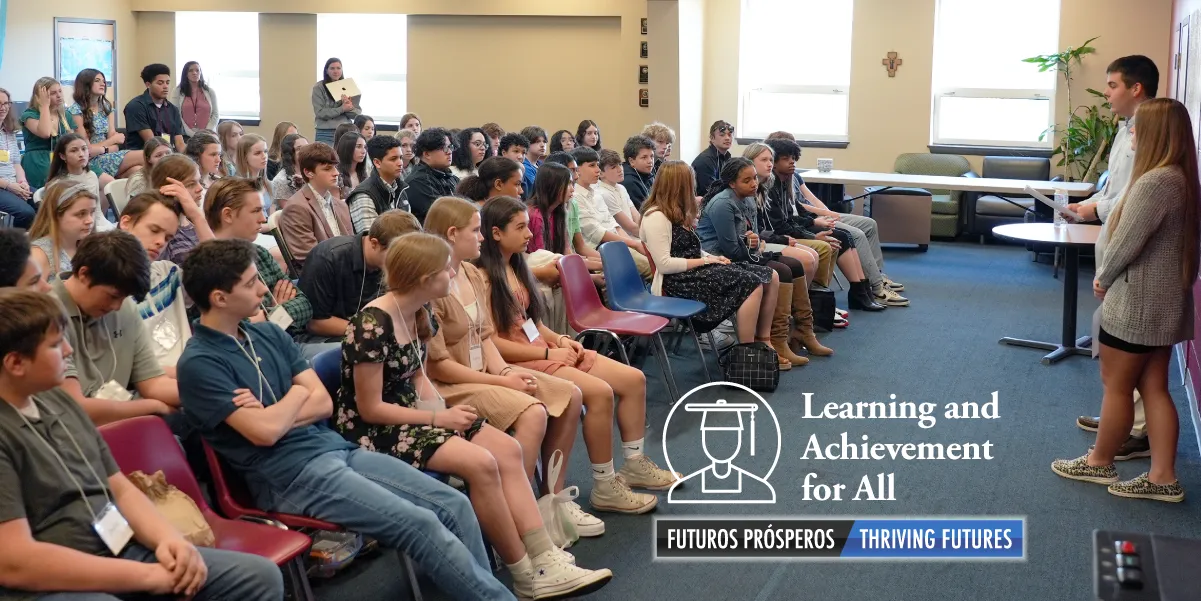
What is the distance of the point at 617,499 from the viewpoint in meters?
3.85

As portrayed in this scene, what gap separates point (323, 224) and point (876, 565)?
109 inches

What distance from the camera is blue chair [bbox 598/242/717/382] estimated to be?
17.4ft

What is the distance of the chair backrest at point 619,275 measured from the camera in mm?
5328

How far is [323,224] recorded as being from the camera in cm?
493

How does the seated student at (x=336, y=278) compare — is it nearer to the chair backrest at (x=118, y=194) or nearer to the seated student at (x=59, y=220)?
the seated student at (x=59, y=220)

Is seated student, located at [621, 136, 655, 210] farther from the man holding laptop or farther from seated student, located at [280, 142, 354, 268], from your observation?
the man holding laptop

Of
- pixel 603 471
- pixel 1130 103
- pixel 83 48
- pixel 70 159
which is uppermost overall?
pixel 83 48

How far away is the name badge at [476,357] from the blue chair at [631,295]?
5.32 ft

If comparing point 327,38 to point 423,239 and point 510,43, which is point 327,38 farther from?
point 423,239

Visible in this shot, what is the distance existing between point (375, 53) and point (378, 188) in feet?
26.5

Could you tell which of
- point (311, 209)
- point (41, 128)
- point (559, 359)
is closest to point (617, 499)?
point (559, 359)

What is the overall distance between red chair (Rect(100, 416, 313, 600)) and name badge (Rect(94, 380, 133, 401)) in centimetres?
28

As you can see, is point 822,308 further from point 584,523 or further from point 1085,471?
point 584,523

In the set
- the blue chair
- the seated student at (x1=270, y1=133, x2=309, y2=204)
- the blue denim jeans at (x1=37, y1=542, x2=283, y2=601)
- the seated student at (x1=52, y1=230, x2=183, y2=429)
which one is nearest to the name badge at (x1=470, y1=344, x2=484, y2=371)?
the seated student at (x1=52, y1=230, x2=183, y2=429)
